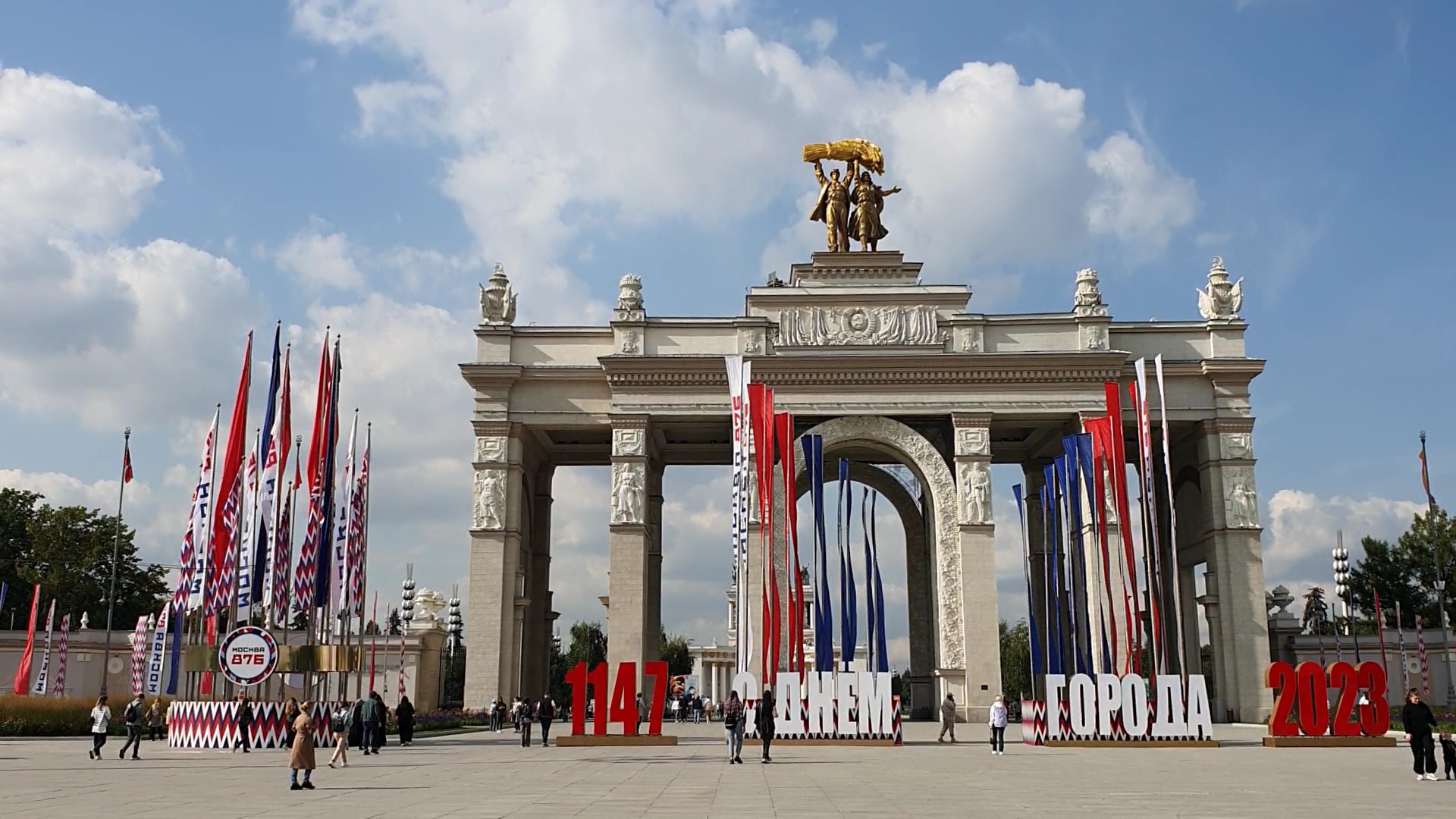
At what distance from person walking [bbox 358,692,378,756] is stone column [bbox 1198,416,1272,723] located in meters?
28.2

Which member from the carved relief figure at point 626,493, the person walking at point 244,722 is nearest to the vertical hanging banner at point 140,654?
the carved relief figure at point 626,493

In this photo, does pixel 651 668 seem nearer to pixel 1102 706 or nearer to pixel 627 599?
pixel 1102 706

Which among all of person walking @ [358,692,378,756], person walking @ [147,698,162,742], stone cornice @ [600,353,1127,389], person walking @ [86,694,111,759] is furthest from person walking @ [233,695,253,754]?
stone cornice @ [600,353,1127,389]

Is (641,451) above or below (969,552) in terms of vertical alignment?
above

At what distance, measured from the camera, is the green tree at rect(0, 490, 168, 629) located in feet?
189

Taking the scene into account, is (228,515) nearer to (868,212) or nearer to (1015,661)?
(868,212)

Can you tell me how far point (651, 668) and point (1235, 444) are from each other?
2381 cm

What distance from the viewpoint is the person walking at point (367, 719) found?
2619 centimetres

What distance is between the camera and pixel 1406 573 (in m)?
65.3

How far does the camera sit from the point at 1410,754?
25172 mm

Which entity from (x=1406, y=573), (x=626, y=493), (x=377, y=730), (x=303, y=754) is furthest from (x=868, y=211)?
(x=1406, y=573)

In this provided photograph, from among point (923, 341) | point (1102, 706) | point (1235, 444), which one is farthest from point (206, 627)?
point (1235, 444)

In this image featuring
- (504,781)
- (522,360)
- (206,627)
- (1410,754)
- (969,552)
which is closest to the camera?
(504,781)

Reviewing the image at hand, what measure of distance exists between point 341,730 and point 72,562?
4292 centimetres
